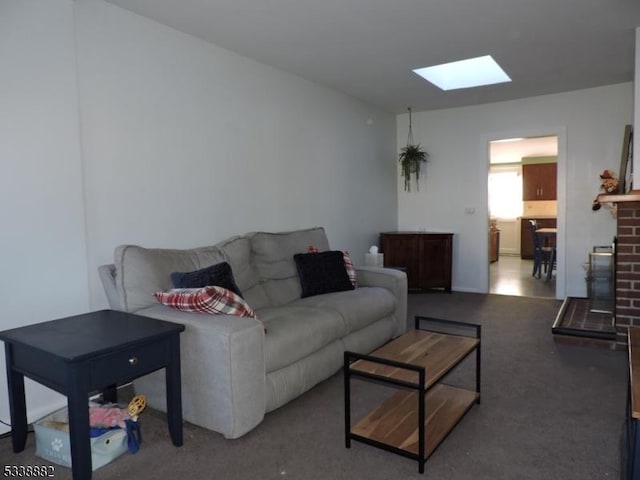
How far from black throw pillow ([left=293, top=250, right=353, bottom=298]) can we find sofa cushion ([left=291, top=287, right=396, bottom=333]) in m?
0.09

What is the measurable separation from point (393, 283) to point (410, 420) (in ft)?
5.45

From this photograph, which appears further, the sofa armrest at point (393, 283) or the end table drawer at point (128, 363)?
the sofa armrest at point (393, 283)

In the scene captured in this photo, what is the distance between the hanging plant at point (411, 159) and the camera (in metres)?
6.10

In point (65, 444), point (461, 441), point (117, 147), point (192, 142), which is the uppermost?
point (192, 142)

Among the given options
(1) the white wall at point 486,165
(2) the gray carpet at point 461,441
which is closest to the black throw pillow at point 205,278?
(2) the gray carpet at point 461,441

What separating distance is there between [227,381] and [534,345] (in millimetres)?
2658

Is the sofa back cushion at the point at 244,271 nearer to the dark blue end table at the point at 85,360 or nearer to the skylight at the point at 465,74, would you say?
the dark blue end table at the point at 85,360

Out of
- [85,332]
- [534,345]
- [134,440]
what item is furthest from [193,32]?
[534,345]

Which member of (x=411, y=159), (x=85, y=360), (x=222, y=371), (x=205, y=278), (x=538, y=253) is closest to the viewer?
(x=85, y=360)

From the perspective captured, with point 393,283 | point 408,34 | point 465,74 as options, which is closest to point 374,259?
point 393,283

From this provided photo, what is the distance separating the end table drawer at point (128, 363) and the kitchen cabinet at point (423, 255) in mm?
4086

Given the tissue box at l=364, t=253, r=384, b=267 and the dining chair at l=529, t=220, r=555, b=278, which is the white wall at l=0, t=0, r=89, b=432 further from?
the dining chair at l=529, t=220, r=555, b=278

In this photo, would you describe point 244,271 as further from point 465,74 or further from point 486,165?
point 486,165

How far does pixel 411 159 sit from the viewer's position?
6109 mm
